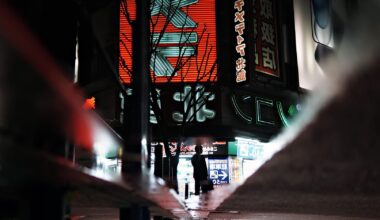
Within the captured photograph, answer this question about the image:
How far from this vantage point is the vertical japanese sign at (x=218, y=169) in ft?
45.5

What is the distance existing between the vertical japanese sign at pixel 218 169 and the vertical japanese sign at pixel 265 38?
314 centimetres

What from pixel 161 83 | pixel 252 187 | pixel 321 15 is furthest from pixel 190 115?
pixel 252 187

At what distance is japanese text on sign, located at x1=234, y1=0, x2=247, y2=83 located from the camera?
13820mm

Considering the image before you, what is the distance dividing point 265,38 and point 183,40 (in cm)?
267

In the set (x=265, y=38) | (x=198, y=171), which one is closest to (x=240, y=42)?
(x=265, y=38)

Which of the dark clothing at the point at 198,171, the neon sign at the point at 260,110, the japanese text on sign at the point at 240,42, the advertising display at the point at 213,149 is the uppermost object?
the japanese text on sign at the point at 240,42

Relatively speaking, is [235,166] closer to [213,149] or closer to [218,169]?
[218,169]

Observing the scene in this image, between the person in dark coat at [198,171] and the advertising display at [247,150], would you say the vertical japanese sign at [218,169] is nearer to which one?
the advertising display at [247,150]

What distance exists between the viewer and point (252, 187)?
1.36 m

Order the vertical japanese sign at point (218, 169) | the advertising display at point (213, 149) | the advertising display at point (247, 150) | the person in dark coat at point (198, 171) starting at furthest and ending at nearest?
1. the advertising display at point (247, 150)
2. the advertising display at point (213, 149)
3. the vertical japanese sign at point (218, 169)
4. the person in dark coat at point (198, 171)

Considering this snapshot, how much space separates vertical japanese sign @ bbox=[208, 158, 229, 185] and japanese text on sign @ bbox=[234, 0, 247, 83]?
8.57ft

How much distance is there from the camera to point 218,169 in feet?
46.0

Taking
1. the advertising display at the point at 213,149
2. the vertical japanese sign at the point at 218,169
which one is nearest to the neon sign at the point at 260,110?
the advertising display at the point at 213,149

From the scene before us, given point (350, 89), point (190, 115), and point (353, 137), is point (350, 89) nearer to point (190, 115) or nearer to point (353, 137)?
point (353, 137)
